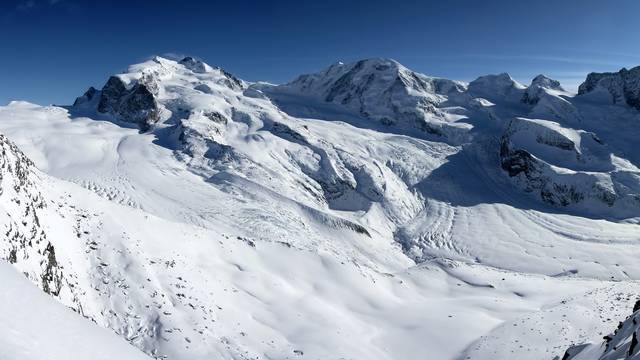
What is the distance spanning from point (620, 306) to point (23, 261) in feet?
135

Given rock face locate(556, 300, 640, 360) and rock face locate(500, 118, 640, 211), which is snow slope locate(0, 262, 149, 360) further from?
rock face locate(500, 118, 640, 211)

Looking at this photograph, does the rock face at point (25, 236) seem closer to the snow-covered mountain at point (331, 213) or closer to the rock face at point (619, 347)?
the snow-covered mountain at point (331, 213)

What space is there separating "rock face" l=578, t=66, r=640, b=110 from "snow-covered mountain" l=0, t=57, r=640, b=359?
1.16 m

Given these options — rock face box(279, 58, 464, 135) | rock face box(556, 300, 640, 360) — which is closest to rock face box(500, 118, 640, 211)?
rock face box(279, 58, 464, 135)

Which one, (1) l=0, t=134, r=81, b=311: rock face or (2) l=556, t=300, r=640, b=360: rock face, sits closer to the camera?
(2) l=556, t=300, r=640, b=360: rock face

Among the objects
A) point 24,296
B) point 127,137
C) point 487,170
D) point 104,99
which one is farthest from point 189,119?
point 24,296

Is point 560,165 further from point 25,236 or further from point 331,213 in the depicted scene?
point 25,236

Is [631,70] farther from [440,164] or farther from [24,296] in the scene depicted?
[24,296]

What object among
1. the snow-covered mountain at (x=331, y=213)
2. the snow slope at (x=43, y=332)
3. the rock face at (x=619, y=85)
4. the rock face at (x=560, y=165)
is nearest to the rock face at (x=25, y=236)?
the snow-covered mountain at (x=331, y=213)

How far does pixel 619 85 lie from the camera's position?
538 feet

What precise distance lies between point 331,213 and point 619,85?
131 meters

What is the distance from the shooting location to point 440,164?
409 feet

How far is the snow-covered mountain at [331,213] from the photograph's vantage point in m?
28.7

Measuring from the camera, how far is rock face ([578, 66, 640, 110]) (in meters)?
157
